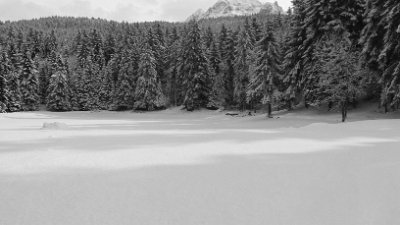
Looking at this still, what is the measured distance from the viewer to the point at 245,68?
47.8m

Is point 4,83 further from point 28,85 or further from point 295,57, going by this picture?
point 295,57

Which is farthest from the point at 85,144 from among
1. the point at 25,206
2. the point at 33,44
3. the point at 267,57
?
the point at 33,44

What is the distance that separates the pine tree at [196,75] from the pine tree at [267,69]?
49.2 ft

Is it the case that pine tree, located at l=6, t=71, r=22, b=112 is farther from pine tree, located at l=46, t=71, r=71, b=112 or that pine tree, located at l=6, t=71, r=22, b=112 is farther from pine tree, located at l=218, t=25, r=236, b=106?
pine tree, located at l=218, t=25, r=236, b=106

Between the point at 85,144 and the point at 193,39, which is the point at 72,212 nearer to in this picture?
the point at 85,144

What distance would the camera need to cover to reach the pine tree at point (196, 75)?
52312 mm

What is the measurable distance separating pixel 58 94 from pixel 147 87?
2053 centimetres

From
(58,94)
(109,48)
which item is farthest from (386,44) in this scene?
(109,48)

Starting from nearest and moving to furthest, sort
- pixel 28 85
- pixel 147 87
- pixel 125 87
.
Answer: pixel 147 87 < pixel 125 87 < pixel 28 85

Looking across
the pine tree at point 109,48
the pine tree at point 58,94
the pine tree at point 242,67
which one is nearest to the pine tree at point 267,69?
the pine tree at point 242,67

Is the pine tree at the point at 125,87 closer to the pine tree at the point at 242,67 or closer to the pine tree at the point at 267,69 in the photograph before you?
the pine tree at the point at 242,67

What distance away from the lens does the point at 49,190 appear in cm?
674

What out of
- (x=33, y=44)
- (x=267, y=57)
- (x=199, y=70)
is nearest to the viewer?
(x=267, y=57)

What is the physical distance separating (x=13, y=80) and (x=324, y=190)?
66142 mm
